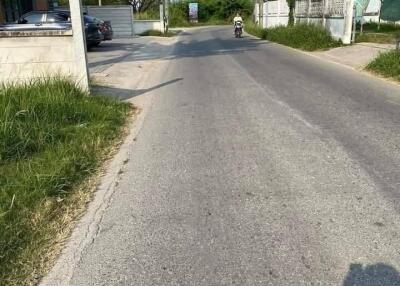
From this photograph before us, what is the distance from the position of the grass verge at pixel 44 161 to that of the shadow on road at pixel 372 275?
215 centimetres

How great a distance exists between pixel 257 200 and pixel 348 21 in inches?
Answer: 620

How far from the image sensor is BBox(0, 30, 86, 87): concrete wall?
8.48 metres

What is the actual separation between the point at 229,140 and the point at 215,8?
2479 inches

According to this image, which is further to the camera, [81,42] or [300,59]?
[300,59]

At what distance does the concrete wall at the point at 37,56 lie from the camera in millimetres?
8477

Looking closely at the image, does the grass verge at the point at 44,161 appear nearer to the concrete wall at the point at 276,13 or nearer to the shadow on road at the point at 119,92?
the shadow on road at the point at 119,92

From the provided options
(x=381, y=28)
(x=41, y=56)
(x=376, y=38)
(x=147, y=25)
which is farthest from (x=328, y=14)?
(x=147, y=25)

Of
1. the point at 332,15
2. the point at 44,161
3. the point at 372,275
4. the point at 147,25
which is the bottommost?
the point at 372,275

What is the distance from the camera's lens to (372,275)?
291 centimetres

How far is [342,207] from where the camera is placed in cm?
388

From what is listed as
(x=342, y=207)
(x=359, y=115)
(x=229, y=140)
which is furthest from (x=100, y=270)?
(x=359, y=115)

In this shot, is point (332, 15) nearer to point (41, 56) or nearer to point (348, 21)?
point (348, 21)

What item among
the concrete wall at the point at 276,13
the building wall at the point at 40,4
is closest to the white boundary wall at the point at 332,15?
the concrete wall at the point at 276,13

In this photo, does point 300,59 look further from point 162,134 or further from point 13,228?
point 13,228
